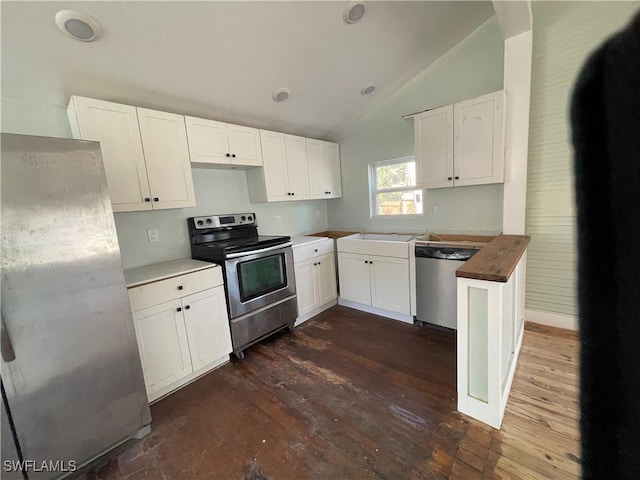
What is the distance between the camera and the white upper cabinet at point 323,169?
133 inches

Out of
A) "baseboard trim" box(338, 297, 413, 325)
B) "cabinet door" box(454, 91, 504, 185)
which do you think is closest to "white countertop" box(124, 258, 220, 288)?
"baseboard trim" box(338, 297, 413, 325)

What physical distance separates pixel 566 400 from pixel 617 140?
1.99m

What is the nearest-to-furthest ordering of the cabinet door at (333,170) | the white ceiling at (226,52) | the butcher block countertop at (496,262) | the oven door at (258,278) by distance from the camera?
the butcher block countertop at (496,262), the white ceiling at (226,52), the oven door at (258,278), the cabinet door at (333,170)

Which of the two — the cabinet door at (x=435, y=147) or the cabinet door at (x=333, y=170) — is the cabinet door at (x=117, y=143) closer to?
the cabinet door at (x=333, y=170)

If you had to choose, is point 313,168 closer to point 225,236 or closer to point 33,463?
point 225,236

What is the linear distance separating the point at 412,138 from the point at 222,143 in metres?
1.95

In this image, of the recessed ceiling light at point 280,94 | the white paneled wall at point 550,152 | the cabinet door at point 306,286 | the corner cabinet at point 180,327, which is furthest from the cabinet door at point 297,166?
the white paneled wall at point 550,152

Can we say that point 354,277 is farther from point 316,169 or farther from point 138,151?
point 138,151

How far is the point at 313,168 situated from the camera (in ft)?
11.2

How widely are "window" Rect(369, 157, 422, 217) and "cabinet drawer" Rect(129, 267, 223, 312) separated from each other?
2102 mm

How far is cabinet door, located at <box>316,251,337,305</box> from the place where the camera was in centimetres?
320

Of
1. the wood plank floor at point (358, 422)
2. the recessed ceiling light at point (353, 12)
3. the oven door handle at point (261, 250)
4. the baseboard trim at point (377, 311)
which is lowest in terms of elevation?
the wood plank floor at point (358, 422)

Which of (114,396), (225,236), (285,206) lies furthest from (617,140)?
(285,206)

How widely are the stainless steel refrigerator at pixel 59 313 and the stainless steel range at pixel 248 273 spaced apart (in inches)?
33.4
